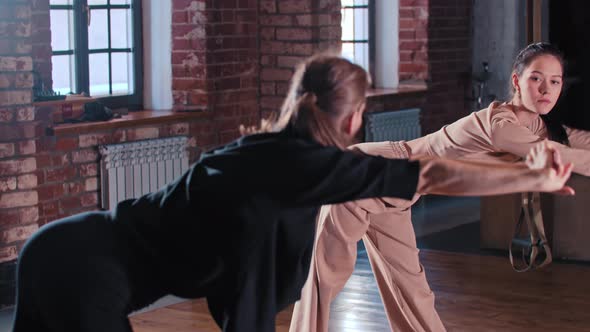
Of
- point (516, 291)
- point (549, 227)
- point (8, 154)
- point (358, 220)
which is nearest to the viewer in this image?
point (358, 220)

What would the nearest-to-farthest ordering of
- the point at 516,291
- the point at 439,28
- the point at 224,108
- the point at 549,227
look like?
the point at 516,291 < the point at 549,227 < the point at 224,108 < the point at 439,28

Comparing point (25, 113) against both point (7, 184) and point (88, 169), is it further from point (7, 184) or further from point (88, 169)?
point (88, 169)

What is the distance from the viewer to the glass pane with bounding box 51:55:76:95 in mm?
6043

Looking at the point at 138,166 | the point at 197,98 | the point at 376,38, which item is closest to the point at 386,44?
the point at 376,38

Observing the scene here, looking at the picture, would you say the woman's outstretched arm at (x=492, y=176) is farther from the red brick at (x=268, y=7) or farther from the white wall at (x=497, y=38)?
the white wall at (x=497, y=38)

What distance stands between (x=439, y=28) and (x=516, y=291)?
11.5 feet

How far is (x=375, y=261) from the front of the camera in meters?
3.96

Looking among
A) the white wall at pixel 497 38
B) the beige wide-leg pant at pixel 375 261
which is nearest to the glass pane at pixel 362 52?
the white wall at pixel 497 38

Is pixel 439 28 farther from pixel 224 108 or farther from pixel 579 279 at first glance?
pixel 579 279

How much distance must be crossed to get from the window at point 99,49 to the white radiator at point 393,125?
1935 millimetres

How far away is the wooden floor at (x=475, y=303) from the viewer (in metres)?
4.75

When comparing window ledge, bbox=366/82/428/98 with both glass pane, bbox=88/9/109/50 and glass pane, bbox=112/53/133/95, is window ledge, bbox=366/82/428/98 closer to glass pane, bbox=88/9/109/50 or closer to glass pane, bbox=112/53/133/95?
glass pane, bbox=112/53/133/95

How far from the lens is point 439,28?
844cm

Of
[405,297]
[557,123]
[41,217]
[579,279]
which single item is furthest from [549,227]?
[41,217]
